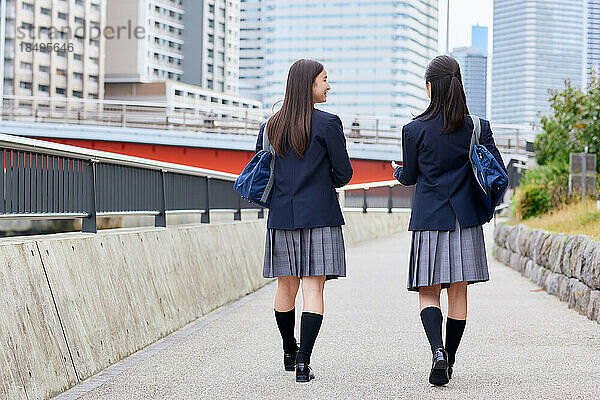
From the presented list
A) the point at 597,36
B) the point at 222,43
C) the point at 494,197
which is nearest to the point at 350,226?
the point at 597,36

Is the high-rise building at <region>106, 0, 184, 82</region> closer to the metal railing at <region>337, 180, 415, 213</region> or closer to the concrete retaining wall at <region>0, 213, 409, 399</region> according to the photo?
the metal railing at <region>337, 180, 415, 213</region>

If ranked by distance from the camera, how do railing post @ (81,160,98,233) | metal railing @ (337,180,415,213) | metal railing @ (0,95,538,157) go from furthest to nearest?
metal railing @ (0,95,538,157) < metal railing @ (337,180,415,213) < railing post @ (81,160,98,233)

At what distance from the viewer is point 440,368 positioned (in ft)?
18.3

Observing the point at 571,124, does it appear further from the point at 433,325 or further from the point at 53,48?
the point at 53,48

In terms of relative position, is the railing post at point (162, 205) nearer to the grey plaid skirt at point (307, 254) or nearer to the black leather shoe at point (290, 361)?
the black leather shoe at point (290, 361)

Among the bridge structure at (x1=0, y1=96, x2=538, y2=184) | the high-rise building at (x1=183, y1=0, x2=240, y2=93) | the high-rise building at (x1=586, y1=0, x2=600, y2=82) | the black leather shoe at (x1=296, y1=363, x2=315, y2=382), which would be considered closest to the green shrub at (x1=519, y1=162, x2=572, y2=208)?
the high-rise building at (x1=586, y1=0, x2=600, y2=82)

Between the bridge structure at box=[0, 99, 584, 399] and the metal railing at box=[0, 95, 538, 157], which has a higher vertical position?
the metal railing at box=[0, 95, 538, 157]

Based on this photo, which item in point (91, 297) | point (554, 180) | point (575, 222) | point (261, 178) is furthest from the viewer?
point (554, 180)

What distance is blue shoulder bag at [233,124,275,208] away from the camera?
592 cm

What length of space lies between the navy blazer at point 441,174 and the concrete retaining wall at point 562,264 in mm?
3767

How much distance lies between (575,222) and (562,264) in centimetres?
223

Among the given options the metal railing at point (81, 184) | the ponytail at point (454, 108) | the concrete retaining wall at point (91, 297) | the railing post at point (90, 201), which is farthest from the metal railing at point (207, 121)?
the ponytail at point (454, 108)

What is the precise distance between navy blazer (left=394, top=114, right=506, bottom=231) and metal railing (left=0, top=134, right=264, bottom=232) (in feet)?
7.42

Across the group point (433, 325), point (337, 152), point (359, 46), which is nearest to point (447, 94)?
point (337, 152)
